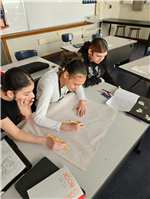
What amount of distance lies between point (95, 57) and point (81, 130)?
2.79ft

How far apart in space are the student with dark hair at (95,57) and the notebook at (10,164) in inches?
35.4

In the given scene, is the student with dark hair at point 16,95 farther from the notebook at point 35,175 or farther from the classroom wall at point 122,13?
the classroom wall at point 122,13

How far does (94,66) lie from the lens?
156 centimetres

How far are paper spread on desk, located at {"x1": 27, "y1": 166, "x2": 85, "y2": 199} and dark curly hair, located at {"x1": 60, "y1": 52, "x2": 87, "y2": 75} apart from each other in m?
0.65

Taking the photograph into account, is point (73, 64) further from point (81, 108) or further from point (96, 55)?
point (96, 55)

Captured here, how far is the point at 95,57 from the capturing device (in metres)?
1.38

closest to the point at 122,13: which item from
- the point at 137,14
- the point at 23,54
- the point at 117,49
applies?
the point at 137,14

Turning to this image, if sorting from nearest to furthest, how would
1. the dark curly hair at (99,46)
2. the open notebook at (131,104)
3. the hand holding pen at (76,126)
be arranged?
the hand holding pen at (76,126) < the open notebook at (131,104) < the dark curly hair at (99,46)

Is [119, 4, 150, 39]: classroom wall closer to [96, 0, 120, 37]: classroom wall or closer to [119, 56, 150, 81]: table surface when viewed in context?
[96, 0, 120, 37]: classroom wall

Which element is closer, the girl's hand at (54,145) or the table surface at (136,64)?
the girl's hand at (54,145)

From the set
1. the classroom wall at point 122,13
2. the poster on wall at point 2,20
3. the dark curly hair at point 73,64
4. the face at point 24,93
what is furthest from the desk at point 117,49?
the classroom wall at point 122,13

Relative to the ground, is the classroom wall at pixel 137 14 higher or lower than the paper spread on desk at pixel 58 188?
higher

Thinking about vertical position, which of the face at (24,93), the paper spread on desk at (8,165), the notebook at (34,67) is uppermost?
the face at (24,93)

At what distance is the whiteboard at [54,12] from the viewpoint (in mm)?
3193
